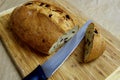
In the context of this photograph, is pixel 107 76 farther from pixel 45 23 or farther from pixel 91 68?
pixel 45 23

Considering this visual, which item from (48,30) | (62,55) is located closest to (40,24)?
(48,30)

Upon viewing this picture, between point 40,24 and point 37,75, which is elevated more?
point 40,24

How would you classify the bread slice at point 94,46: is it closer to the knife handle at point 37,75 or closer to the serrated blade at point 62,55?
the serrated blade at point 62,55

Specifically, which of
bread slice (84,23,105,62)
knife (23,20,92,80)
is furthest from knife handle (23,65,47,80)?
bread slice (84,23,105,62)

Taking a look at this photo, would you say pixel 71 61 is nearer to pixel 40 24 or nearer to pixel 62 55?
pixel 62 55

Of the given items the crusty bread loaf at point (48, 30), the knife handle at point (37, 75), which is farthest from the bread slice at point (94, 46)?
the knife handle at point (37, 75)

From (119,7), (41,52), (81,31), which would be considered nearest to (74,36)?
(81,31)
